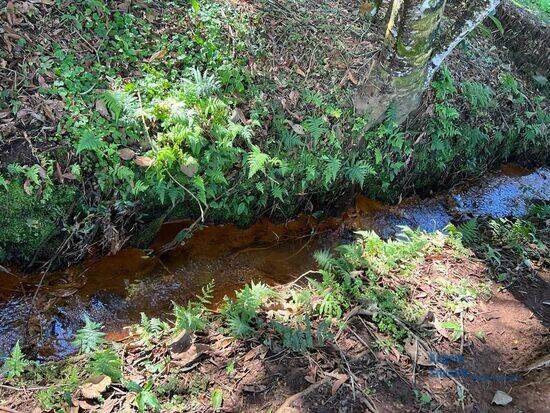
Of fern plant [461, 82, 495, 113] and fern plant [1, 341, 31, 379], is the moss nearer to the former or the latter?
fern plant [1, 341, 31, 379]

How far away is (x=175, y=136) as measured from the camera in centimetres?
543

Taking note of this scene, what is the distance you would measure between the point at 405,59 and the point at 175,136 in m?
3.36

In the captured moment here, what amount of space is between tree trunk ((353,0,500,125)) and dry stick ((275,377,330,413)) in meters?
4.12

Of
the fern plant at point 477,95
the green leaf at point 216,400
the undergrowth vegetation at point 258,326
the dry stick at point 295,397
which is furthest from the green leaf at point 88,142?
the fern plant at point 477,95

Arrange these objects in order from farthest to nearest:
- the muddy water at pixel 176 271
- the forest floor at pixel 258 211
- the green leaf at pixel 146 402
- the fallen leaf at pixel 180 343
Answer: the muddy water at pixel 176 271, the fallen leaf at pixel 180 343, the forest floor at pixel 258 211, the green leaf at pixel 146 402

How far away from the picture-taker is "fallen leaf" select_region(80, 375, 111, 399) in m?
3.76

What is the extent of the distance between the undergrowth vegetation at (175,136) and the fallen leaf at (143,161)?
0.01 metres

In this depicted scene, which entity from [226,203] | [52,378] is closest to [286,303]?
[226,203]

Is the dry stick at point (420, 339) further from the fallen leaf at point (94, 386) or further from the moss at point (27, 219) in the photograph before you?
the moss at point (27, 219)

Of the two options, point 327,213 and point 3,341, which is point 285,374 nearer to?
point 3,341

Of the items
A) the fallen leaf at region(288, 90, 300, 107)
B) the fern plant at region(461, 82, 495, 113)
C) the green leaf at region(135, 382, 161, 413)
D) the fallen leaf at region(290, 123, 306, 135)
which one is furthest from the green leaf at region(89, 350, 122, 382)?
the fern plant at region(461, 82, 495, 113)

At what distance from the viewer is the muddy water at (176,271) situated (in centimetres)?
509

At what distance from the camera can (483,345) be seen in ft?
15.7

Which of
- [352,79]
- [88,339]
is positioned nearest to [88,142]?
[88,339]
